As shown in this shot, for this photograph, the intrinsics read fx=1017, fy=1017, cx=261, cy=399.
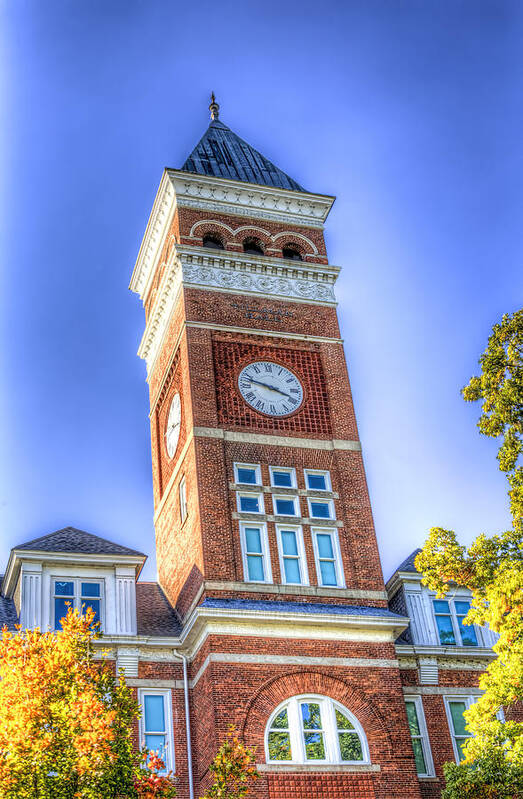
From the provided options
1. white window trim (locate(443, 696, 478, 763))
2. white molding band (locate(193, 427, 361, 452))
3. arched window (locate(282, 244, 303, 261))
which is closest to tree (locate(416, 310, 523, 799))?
white window trim (locate(443, 696, 478, 763))

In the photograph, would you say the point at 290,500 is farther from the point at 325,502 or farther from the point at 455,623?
the point at 455,623

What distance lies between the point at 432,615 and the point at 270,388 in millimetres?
9349

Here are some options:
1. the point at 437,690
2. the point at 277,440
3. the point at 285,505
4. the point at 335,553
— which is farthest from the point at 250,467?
the point at 437,690

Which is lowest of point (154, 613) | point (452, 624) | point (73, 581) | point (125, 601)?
point (452, 624)

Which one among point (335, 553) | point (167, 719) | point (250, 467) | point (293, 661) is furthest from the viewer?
point (250, 467)

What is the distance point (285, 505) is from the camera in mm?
32562

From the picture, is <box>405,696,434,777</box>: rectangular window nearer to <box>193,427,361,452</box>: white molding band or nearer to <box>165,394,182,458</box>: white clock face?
<box>193,427,361,452</box>: white molding band

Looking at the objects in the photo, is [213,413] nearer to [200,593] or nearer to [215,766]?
[200,593]

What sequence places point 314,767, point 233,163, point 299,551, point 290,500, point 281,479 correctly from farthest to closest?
point 233,163, point 281,479, point 290,500, point 299,551, point 314,767

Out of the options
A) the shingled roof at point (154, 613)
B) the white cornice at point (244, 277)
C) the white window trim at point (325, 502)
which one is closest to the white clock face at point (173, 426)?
the white cornice at point (244, 277)

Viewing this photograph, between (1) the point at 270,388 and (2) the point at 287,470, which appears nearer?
(2) the point at 287,470

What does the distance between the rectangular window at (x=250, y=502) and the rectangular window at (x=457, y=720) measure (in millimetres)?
8479

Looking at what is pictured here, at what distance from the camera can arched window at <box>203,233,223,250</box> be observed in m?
38.8

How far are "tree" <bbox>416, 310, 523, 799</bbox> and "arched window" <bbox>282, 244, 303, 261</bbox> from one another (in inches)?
630
